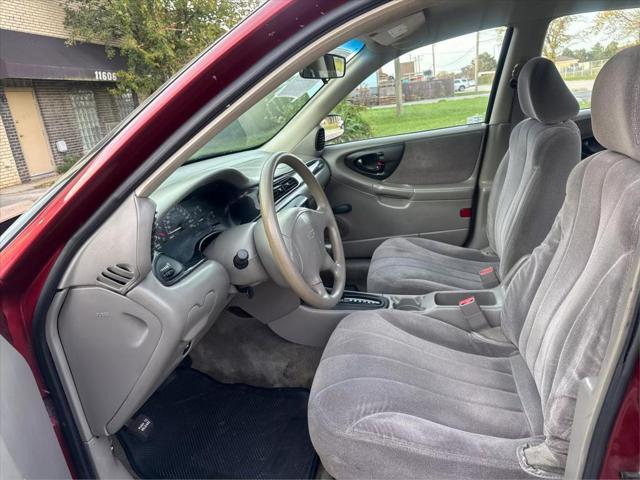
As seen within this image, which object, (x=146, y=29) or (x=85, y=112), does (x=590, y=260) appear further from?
(x=85, y=112)

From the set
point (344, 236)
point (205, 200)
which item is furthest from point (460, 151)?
point (205, 200)

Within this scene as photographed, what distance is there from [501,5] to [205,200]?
58.1 inches

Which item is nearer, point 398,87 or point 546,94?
point 546,94

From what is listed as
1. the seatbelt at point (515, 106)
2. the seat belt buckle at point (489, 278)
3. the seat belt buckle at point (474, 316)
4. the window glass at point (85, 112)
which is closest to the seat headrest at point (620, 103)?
the seat belt buckle at point (474, 316)

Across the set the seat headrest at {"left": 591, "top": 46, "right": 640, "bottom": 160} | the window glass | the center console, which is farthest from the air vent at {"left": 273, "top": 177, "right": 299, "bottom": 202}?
the window glass

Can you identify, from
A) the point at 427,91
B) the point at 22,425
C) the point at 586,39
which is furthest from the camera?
the point at 427,91

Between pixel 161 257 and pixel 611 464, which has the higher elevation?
pixel 161 257

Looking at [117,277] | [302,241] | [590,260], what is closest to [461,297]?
[302,241]

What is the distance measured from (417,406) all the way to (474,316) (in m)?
0.62

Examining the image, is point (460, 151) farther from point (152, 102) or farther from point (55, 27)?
point (55, 27)

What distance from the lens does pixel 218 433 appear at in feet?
6.06

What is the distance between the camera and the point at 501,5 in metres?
2.04

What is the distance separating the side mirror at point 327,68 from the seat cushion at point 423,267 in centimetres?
88

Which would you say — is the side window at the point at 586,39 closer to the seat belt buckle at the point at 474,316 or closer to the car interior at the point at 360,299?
the car interior at the point at 360,299
